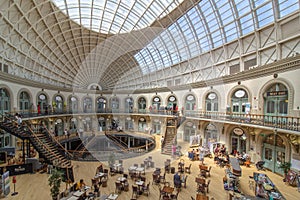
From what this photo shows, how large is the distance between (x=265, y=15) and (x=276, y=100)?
7.58 metres

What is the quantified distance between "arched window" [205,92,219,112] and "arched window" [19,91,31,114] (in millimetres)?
24647

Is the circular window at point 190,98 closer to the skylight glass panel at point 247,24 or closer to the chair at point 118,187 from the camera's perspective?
the skylight glass panel at point 247,24

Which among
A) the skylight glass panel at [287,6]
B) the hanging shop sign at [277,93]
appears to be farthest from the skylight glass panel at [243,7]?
the hanging shop sign at [277,93]

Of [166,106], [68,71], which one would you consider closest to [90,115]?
[68,71]

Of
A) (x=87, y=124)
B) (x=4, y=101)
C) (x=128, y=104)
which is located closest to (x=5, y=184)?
(x=4, y=101)

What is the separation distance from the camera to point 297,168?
10.5 metres

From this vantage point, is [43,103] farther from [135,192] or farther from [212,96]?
[212,96]

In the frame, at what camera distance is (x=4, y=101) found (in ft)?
54.4

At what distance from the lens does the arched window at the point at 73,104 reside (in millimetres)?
29489

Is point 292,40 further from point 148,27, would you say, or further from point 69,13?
point 69,13

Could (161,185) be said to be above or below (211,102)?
below

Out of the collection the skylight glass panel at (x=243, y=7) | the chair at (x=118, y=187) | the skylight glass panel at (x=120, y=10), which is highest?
the skylight glass panel at (x=120, y=10)

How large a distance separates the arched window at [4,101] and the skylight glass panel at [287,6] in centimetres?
2816

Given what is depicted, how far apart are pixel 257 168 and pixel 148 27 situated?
71.2 ft
